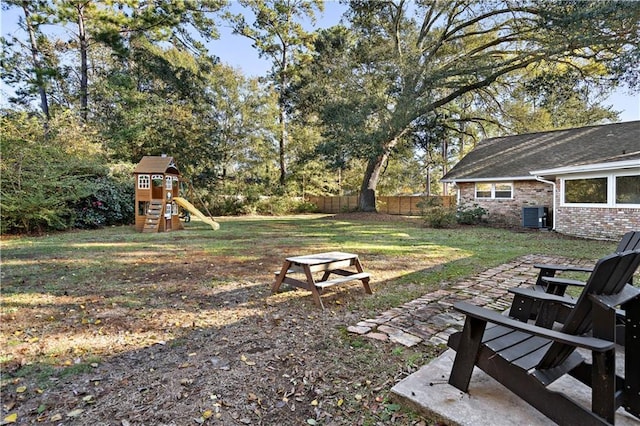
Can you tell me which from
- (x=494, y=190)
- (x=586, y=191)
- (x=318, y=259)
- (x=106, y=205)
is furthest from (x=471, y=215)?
(x=106, y=205)

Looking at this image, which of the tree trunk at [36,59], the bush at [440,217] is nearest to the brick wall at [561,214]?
the bush at [440,217]

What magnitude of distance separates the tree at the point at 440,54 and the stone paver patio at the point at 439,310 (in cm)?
970

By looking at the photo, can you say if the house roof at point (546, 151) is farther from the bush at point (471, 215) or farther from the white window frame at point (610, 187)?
the white window frame at point (610, 187)

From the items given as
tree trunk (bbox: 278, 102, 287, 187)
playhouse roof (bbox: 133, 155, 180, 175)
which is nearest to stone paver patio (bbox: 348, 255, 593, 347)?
playhouse roof (bbox: 133, 155, 180, 175)

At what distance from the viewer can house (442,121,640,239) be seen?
9836mm

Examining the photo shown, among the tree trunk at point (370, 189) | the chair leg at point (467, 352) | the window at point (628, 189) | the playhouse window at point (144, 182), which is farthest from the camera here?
the tree trunk at point (370, 189)

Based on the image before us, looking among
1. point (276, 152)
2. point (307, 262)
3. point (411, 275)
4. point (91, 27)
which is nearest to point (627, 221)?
point (411, 275)

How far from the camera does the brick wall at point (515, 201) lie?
45.3 feet

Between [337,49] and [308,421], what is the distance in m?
20.9

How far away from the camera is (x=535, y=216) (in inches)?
515

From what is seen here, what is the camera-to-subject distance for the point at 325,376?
2529 millimetres

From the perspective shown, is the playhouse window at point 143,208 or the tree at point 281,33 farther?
the tree at point 281,33

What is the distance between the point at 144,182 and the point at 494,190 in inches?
592

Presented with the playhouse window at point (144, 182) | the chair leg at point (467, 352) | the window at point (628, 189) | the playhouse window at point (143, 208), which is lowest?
the chair leg at point (467, 352)
